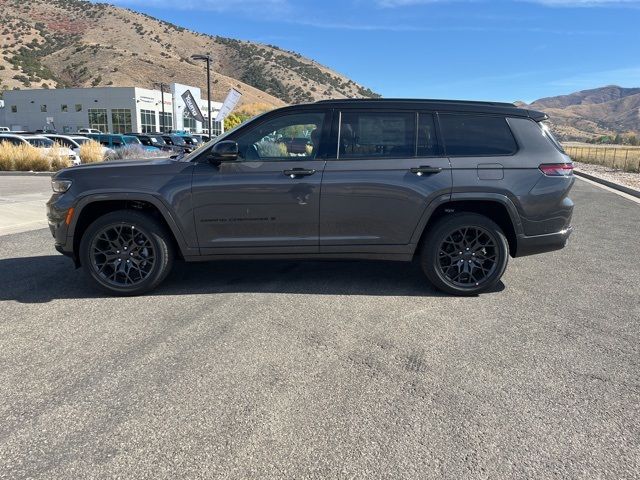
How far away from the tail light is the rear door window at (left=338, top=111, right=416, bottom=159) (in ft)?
4.32

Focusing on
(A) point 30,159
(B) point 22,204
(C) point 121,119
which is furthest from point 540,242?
(C) point 121,119

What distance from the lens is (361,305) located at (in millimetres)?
4711

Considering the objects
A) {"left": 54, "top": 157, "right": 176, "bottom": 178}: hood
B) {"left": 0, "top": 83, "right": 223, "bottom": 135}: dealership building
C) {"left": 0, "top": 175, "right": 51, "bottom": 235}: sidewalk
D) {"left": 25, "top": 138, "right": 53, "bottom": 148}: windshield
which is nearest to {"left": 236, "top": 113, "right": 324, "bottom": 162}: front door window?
{"left": 54, "top": 157, "right": 176, "bottom": 178}: hood

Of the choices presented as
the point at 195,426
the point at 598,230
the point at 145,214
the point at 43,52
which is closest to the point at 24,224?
the point at 145,214

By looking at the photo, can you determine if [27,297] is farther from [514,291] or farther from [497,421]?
[514,291]

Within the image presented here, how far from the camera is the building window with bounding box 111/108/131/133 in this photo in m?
64.4

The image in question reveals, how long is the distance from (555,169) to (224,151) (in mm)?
3247

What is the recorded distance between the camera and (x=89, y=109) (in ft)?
215

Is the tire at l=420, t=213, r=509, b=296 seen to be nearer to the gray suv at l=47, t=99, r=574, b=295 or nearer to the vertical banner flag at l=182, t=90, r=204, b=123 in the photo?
→ the gray suv at l=47, t=99, r=574, b=295

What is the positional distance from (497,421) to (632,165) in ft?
93.3

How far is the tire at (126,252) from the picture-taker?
482 cm

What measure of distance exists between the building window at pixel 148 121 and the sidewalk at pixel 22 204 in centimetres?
5307

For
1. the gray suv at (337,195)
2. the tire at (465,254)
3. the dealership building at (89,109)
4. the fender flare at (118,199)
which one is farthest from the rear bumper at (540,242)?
the dealership building at (89,109)

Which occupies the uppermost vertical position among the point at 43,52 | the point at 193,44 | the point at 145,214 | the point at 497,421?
the point at 193,44
